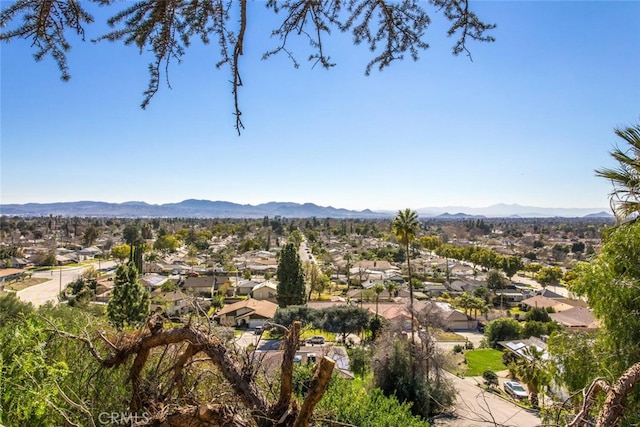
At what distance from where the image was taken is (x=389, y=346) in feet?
50.2

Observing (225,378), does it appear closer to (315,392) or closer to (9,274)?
(315,392)

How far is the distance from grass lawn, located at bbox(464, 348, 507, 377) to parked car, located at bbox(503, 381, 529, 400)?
239 centimetres

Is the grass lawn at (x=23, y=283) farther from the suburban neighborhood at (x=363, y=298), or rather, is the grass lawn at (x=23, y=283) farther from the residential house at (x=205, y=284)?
the residential house at (x=205, y=284)

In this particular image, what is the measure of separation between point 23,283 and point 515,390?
4710cm

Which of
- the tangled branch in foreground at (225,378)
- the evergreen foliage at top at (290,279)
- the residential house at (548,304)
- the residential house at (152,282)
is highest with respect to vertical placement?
the tangled branch in foreground at (225,378)

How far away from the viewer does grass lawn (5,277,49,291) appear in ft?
125

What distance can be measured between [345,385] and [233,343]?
6874 mm

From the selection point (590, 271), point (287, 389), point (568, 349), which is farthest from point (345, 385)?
point (287, 389)

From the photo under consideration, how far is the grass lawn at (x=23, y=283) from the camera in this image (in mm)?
38188

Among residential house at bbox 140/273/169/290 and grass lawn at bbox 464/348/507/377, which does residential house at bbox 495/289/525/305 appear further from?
residential house at bbox 140/273/169/290

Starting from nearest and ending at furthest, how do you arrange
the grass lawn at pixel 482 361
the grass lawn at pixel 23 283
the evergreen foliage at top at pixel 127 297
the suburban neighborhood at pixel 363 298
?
the suburban neighborhood at pixel 363 298 < the evergreen foliage at top at pixel 127 297 < the grass lawn at pixel 482 361 < the grass lawn at pixel 23 283

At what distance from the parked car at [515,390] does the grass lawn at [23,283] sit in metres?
43.0

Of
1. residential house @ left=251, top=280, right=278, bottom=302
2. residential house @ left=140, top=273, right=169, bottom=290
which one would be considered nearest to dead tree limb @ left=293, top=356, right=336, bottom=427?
residential house @ left=251, top=280, right=278, bottom=302

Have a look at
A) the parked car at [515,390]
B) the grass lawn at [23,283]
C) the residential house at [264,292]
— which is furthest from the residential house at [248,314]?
the grass lawn at [23,283]
